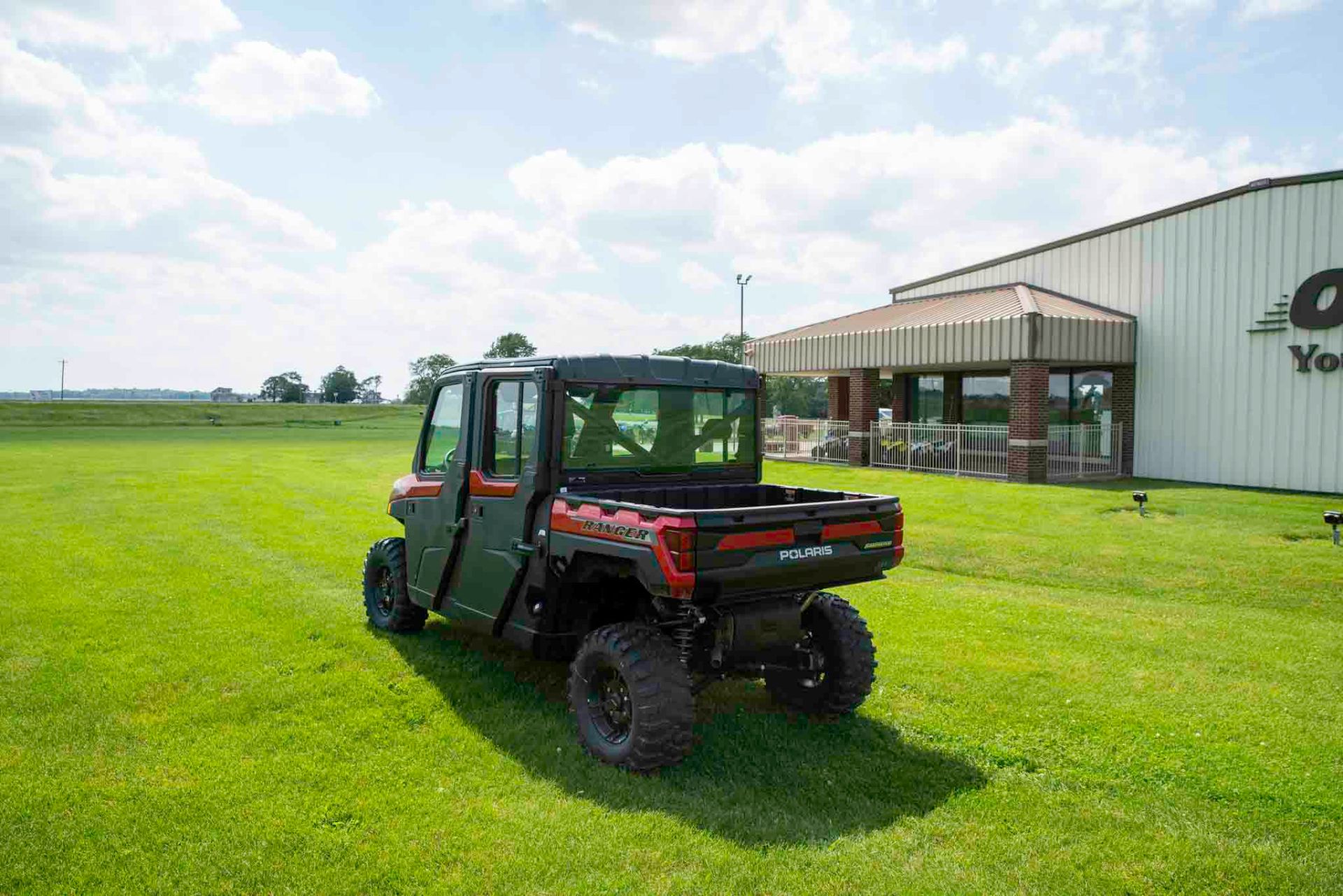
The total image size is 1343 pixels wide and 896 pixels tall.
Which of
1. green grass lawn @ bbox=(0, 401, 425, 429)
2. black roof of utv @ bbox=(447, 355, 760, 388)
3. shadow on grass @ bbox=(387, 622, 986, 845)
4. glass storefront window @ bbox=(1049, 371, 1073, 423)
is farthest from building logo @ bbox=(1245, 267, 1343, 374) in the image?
green grass lawn @ bbox=(0, 401, 425, 429)

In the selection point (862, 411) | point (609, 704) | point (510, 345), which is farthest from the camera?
point (510, 345)

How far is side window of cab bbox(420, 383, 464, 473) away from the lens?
286 inches

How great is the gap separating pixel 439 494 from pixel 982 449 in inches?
759

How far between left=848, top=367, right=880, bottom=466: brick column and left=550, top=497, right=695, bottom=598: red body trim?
22230 mm

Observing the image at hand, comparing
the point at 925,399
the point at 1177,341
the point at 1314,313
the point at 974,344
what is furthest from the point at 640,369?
the point at 925,399

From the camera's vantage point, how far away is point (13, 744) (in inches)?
235

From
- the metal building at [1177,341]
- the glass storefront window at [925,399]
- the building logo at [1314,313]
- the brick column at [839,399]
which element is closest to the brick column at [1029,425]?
the metal building at [1177,341]

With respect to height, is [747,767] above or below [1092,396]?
below

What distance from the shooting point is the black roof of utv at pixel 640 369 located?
6.43 metres

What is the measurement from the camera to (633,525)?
17.9 ft

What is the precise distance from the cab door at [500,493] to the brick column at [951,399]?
24.4 m

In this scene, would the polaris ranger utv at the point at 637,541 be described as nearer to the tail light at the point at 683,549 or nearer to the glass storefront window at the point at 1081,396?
the tail light at the point at 683,549

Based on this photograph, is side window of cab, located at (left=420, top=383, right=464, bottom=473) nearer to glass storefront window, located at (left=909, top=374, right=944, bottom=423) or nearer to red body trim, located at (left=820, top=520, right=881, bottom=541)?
red body trim, located at (left=820, top=520, right=881, bottom=541)

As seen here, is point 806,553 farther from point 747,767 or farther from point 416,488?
point 416,488
